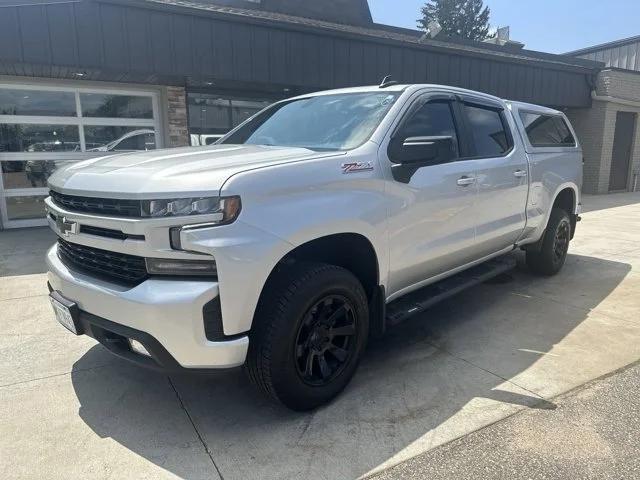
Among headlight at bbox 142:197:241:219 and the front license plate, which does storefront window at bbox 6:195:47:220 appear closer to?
the front license plate

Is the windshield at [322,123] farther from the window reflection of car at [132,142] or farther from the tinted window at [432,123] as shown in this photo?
the window reflection of car at [132,142]

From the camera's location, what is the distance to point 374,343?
404 cm

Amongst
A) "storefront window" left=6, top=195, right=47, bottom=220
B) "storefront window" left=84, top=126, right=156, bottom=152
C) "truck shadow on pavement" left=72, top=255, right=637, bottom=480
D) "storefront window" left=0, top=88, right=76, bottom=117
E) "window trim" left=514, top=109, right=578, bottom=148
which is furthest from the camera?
"storefront window" left=84, top=126, right=156, bottom=152

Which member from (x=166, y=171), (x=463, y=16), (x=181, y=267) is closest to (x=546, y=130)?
(x=166, y=171)

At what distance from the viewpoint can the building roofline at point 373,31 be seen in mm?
8288

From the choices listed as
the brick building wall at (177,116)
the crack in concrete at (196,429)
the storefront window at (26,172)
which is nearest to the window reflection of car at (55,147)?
the storefront window at (26,172)

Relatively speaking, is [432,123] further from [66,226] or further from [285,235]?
[66,226]

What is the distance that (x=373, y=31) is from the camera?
12.9 meters

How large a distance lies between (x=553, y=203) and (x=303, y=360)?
4126 millimetres

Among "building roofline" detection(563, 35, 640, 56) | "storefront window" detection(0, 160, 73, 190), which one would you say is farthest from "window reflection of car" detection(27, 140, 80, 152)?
"building roofline" detection(563, 35, 640, 56)

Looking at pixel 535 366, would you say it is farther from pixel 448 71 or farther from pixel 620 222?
pixel 448 71

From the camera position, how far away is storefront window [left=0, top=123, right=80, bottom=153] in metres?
8.95

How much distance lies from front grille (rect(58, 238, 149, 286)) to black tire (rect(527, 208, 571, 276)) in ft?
15.4

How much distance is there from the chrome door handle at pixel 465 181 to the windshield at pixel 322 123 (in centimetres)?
84
